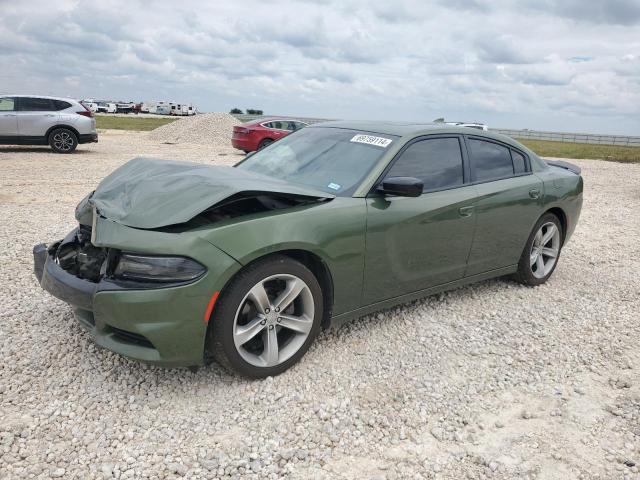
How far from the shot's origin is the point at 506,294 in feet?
15.7

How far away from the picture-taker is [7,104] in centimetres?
1405

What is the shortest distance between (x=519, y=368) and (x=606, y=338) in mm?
1052

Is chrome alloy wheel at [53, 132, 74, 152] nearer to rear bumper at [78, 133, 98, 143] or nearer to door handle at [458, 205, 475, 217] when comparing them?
rear bumper at [78, 133, 98, 143]

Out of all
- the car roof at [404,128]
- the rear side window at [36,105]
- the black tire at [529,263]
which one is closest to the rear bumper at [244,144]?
the rear side window at [36,105]

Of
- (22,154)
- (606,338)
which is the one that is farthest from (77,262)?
(22,154)

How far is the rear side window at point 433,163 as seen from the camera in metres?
3.74

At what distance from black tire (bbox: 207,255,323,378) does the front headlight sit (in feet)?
0.74

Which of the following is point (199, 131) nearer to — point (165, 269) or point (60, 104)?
point (60, 104)

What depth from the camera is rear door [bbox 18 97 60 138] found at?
14.2 m

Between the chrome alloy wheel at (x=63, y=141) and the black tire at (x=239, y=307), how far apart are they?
14.3 meters

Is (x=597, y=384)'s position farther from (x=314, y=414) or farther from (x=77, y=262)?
(x=77, y=262)

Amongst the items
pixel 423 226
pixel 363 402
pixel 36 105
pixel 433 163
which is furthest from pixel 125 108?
pixel 363 402

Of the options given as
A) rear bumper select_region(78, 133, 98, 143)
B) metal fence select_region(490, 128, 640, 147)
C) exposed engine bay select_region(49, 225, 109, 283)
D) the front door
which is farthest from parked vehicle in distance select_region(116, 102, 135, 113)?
the front door

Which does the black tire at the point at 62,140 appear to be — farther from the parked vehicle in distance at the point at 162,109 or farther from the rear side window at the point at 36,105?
the parked vehicle in distance at the point at 162,109
